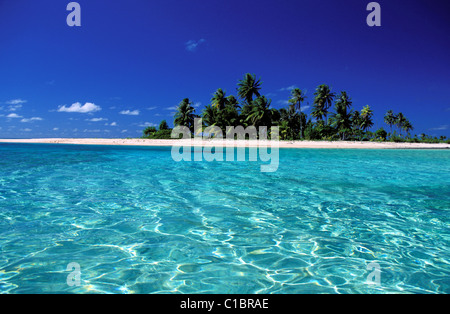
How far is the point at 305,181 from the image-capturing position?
913 cm

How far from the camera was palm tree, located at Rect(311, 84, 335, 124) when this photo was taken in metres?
53.9

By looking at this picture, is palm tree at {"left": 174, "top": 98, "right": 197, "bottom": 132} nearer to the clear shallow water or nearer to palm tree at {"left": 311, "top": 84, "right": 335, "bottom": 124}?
palm tree at {"left": 311, "top": 84, "right": 335, "bottom": 124}

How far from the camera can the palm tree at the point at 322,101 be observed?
2122 inches

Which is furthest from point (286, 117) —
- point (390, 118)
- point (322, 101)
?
point (390, 118)

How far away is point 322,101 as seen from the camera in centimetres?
5444

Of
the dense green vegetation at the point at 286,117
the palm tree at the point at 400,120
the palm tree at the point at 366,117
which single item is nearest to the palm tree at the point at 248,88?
the dense green vegetation at the point at 286,117

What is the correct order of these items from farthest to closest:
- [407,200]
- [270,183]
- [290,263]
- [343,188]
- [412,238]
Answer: [270,183] → [343,188] → [407,200] → [412,238] → [290,263]

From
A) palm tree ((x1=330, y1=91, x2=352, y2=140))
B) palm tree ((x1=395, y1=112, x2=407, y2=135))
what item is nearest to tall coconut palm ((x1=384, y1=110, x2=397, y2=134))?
palm tree ((x1=395, y1=112, x2=407, y2=135))

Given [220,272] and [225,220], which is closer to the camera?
[220,272]
